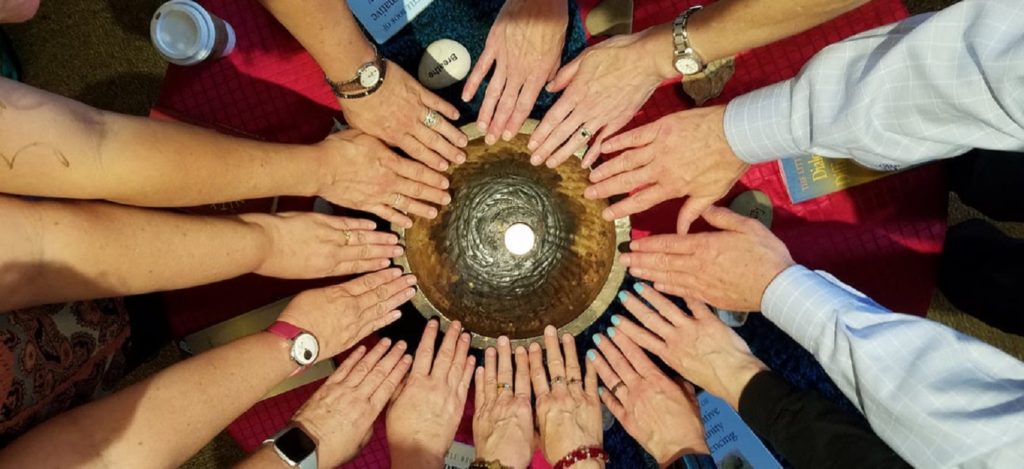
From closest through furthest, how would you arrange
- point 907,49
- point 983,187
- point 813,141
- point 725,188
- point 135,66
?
point 907,49, point 813,141, point 725,188, point 983,187, point 135,66

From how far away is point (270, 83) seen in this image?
46.0 inches

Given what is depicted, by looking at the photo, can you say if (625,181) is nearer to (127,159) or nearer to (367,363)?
(367,363)

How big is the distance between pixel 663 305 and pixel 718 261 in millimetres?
126

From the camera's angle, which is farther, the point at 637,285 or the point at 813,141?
the point at 637,285

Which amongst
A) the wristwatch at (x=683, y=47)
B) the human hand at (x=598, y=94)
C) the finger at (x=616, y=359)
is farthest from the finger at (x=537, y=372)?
the wristwatch at (x=683, y=47)

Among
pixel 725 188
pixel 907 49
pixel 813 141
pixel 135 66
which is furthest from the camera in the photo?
pixel 135 66

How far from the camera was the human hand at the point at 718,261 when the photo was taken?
106 cm

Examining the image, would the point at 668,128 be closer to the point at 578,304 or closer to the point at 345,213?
the point at 578,304

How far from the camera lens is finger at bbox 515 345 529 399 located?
3.83 ft

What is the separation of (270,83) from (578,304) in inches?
25.3

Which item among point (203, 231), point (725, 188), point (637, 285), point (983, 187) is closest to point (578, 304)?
point (637, 285)

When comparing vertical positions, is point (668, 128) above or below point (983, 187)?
above

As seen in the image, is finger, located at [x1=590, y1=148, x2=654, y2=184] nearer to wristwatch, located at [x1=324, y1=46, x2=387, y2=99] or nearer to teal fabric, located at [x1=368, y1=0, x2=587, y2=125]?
teal fabric, located at [x1=368, y1=0, x2=587, y2=125]

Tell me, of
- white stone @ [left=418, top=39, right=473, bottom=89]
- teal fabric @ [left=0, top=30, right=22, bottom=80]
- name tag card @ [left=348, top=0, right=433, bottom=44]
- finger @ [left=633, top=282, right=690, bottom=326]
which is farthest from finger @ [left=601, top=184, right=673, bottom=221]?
teal fabric @ [left=0, top=30, right=22, bottom=80]
